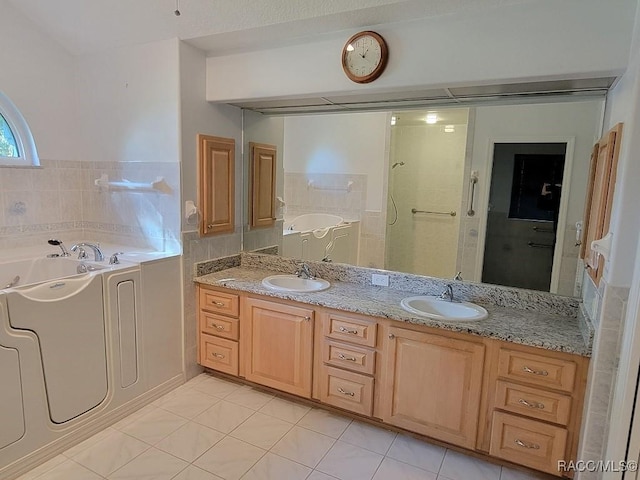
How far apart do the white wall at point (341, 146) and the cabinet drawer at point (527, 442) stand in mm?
1494

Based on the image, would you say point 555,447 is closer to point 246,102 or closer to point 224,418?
point 224,418

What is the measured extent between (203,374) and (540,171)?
2702 millimetres

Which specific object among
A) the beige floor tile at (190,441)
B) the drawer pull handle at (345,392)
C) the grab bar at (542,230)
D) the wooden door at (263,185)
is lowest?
the beige floor tile at (190,441)

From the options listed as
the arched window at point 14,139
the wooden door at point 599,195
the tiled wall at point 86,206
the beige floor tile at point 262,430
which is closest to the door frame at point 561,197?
the wooden door at point 599,195

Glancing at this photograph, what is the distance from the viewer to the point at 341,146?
2938 mm

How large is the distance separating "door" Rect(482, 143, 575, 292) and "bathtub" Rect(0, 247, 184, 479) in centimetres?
211

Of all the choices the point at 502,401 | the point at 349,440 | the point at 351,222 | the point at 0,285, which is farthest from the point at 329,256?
the point at 0,285

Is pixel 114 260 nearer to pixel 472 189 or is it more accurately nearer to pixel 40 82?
pixel 40 82

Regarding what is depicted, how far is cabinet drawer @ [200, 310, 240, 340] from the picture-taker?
2822 mm

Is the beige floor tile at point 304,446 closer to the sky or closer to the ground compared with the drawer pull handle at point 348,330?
closer to the ground

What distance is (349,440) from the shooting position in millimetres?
2340

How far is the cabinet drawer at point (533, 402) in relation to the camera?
6.32 ft

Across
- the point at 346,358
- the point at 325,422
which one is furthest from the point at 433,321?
the point at 325,422

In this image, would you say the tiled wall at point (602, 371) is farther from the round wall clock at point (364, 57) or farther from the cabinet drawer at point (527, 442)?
the round wall clock at point (364, 57)
